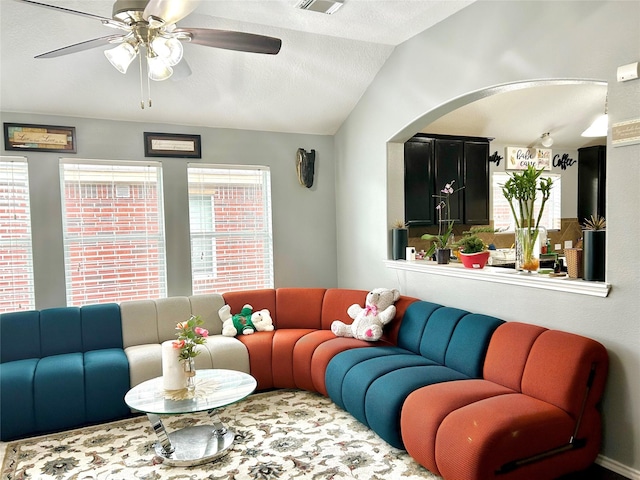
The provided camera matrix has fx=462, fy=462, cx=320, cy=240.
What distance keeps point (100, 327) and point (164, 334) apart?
544mm

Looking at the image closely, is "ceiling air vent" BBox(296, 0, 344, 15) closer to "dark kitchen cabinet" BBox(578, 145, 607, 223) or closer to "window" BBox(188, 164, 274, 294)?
"window" BBox(188, 164, 274, 294)

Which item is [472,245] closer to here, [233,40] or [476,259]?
[476,259]

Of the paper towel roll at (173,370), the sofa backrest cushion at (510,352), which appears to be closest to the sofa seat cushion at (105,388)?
the paper towel roll at (173,370)

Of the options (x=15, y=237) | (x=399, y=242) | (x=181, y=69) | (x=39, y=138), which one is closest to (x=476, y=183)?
(x=399, y=242)

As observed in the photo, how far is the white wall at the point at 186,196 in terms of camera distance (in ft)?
13.7

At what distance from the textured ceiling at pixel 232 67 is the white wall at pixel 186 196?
0.14m

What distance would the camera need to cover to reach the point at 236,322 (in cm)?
438

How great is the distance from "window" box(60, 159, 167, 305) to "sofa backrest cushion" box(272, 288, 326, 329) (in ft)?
3.99

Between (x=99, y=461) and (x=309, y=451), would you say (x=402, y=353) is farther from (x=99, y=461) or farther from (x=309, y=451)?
(x=99, y=461)

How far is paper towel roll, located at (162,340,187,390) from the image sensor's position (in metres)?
3.01

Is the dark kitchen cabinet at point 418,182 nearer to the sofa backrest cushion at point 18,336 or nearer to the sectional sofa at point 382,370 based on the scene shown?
the sectional sofa at point 382,370

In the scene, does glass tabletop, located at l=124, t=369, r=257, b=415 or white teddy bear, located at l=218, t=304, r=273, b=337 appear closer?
glass tabletop, located at l=124, t=369, r=257, b=415

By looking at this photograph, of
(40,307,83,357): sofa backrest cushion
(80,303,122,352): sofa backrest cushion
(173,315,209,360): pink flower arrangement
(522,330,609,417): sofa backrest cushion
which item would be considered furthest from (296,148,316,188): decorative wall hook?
(522,330,609,417): sofa backrest cushion

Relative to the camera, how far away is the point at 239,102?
459cm
